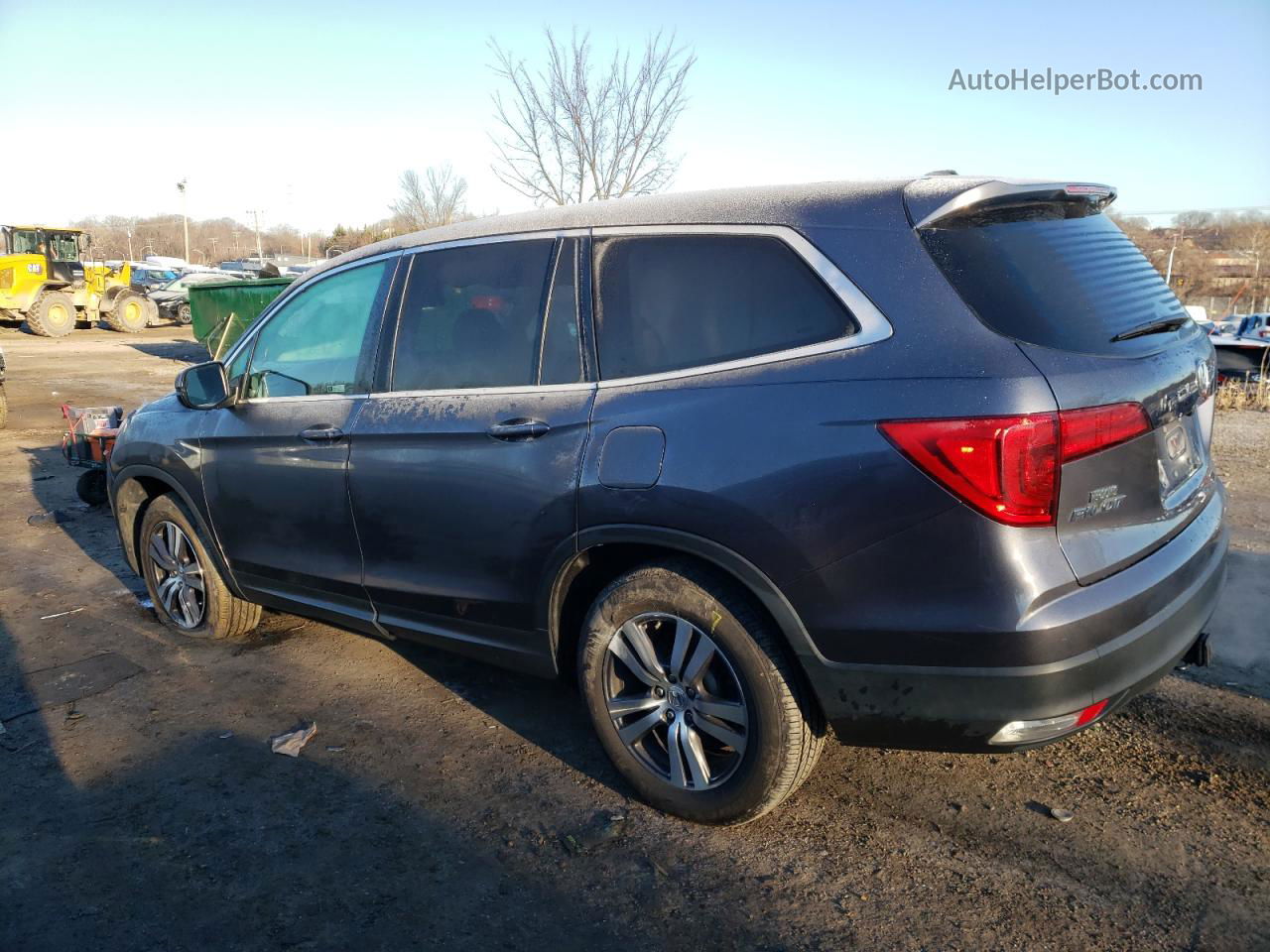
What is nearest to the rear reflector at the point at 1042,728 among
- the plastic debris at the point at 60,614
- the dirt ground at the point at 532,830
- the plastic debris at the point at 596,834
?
the dirt ground at the point at 532,830

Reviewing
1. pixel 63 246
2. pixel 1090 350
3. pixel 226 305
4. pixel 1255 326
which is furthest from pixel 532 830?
pixel 63 246

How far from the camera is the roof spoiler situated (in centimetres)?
252

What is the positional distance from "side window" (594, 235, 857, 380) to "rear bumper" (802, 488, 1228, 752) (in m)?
0.92

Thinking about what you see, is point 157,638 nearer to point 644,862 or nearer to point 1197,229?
point 644,862

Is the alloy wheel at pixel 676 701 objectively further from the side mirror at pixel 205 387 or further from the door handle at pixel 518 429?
the side mirror at pixel 205 387

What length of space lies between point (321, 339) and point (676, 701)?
222 cm

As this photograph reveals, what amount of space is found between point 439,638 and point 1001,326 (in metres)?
2.27

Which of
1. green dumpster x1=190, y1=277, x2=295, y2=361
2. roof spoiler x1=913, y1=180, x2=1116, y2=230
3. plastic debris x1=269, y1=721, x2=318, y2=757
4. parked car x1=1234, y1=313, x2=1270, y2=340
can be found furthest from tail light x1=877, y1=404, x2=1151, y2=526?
parked car x1=1234, y1=313, x2=1270, y2=340

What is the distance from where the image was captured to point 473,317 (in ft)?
11.2

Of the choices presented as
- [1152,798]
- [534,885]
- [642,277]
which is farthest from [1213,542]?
[534,885]

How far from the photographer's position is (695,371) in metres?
2.76

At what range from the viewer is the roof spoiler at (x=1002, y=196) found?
2.52m

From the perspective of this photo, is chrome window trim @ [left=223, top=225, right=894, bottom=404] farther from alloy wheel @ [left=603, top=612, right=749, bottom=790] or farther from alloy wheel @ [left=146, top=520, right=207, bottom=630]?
alloy wheel @ [left=146, top=520, right=207, bottom=630]

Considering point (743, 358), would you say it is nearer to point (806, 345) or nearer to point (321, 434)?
point (806, 345)
